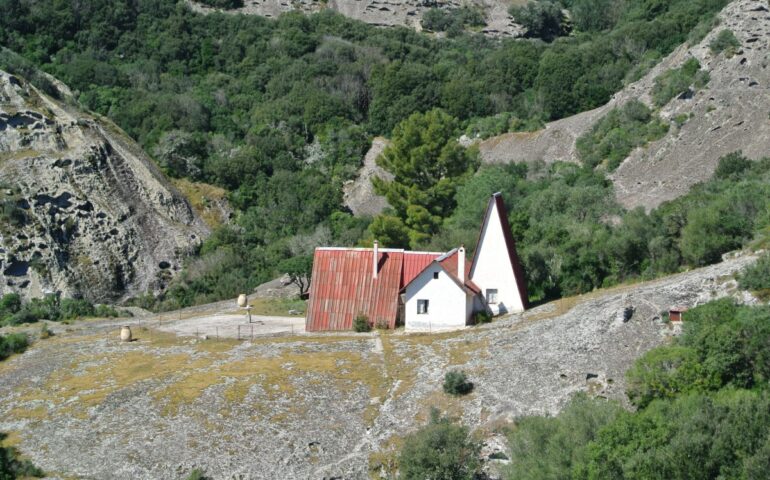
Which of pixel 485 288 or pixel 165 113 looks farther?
pixel 165 113

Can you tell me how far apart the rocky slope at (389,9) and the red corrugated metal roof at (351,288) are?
218ft

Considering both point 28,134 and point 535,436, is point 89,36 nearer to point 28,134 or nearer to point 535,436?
point 28,134

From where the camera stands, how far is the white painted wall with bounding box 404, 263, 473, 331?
40.3m

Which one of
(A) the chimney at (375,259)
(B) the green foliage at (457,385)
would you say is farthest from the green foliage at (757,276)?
(A) the chimney at (375,259)

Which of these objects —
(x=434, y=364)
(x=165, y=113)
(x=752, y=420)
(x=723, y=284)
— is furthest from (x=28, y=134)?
(x=752, y=420)

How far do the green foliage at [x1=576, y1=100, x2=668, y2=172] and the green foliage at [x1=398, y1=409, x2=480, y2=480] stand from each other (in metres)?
37.6

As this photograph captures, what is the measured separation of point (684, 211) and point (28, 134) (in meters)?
40.5

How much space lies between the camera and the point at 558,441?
26453mm

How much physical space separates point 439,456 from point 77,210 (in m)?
41.8

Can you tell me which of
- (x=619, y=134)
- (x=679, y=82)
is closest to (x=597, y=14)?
(x=679, y=82)

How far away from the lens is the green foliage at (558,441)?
2561 cm

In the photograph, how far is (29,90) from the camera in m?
69.1

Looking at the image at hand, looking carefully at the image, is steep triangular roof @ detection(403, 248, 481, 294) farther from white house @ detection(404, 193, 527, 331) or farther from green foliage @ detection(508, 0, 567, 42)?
green foliage @ detection(508, 0, 567, 42)

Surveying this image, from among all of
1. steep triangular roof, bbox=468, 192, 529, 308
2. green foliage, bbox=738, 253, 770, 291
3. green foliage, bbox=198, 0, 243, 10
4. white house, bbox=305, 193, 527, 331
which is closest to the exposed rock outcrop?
white house, bbox=305, 193, 527, 331
